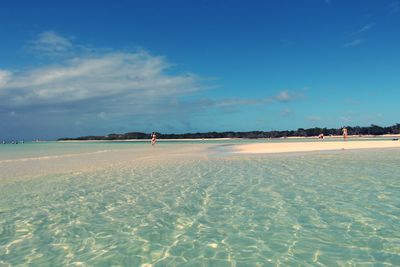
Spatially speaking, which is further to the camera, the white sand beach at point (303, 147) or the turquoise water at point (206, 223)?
the white sand beach at point (303, 147)

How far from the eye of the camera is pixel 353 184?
1198 cm

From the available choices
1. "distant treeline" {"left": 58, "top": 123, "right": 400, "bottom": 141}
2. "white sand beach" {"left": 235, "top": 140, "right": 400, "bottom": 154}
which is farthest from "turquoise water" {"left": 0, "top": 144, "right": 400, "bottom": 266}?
"distant treeline" {"left": 58, "top": 123, "right": 400, "bottom": 141}

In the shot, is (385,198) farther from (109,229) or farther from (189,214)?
(109,229)

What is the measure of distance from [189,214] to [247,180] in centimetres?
553

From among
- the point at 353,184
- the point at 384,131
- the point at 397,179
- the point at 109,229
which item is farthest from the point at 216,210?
the point at 384,131

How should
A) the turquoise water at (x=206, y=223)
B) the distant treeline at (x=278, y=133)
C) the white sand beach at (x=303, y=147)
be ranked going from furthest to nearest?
the distant treeline at (x=278, y=133) < the white sand beach at (x=303, y=147) < the turquoise water at (x=206, y=223)

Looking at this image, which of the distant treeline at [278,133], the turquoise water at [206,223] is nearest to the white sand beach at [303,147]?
the turquoise water at [206,223]

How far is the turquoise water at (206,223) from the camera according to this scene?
5773 millimetres

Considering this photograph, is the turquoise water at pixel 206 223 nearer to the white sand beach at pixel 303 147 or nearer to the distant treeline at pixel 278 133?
the white sand beach at pixel 303 147

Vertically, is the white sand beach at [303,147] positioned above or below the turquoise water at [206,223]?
above

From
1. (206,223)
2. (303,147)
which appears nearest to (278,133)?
(303,147)

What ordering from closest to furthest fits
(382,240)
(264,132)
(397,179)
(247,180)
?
(382,240), (397,179), (247,180), (264,132)

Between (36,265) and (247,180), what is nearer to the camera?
(36,265)

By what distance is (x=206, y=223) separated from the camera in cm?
770
